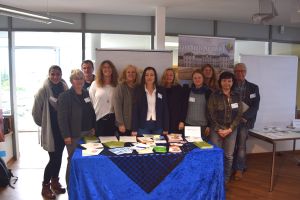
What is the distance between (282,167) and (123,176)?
3087 mm

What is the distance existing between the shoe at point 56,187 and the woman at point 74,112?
2.18ft

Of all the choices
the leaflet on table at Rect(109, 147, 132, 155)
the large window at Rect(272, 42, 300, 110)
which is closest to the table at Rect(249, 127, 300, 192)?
the leaflet on table at Rect(109, 147, 132, 155)

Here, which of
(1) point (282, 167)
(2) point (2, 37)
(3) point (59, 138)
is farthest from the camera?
(2) point (2, 37)

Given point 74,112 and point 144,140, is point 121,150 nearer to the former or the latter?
point 144,140

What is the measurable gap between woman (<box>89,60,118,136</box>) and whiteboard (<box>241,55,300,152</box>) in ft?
7.38

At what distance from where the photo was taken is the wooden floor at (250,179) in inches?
129

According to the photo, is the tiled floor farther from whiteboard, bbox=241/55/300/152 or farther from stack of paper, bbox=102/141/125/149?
whiteboard, bbox=241/55/300/152

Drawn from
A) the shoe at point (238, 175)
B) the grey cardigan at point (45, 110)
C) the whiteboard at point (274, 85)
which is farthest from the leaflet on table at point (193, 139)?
the whiteboard at point (274, 85)

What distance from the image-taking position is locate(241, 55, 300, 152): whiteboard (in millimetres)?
4297

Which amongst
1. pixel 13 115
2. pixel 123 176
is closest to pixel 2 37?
pixel 13 115

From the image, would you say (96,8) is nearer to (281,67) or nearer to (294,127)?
(281,67)

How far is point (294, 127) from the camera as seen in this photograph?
12.6 feet

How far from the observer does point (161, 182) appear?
7.75 feet

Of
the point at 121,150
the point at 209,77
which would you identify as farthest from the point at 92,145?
the point at 209,77
